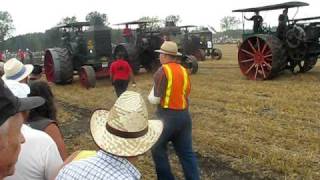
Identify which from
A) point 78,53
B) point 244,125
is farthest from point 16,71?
point 78,53

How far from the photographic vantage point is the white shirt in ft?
8.71

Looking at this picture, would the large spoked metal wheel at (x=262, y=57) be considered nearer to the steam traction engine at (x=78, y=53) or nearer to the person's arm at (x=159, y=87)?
the steam traction engine at (x=78, y=53)

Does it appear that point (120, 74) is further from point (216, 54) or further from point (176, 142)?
point (216, 54)

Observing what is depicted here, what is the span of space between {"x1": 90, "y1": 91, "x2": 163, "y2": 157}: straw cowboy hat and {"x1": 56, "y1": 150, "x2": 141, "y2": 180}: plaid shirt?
0.18 feet

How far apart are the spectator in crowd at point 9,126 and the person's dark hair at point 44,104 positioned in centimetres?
148

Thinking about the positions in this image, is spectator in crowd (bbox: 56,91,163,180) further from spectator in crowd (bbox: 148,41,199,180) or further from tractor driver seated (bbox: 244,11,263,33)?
tractor driver seated (bbox: 244,11,263,33)

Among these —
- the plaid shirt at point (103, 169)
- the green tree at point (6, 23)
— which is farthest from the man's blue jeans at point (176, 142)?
the green tree at point (6, 23)

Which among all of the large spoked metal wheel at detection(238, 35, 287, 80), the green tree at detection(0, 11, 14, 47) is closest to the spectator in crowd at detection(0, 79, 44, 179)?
the large spoked metal wheel at detection(238, 35, 287, 80)

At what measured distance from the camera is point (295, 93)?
35.4 ft

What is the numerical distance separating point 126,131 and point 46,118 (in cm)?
141

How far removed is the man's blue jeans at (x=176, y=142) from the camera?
497 centimetres

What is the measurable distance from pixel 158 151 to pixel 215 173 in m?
1.03

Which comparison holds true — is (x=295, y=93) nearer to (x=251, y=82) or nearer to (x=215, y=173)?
(x=251, y=82)

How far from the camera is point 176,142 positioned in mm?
5086
